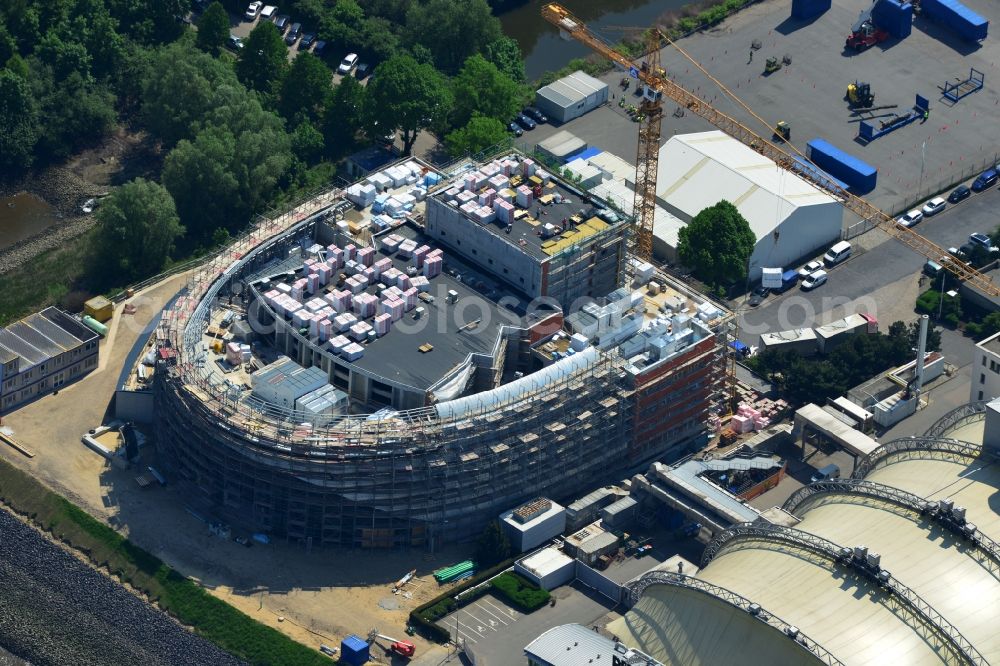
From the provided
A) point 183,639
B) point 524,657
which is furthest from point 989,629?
point 183,639

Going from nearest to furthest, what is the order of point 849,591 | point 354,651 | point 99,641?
1. point 849,591
2. point 354,651
3. point 99,641

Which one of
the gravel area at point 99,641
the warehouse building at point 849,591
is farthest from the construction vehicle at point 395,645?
the warehouse building at point 849,591

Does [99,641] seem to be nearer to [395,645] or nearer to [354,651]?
[354,651]

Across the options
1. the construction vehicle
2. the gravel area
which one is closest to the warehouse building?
the construction vehicle

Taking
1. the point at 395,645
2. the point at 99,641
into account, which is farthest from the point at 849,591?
the point at 99,641

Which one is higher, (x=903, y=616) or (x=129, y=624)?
(x=903, y=616)

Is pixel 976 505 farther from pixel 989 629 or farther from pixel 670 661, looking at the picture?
pixel 670 661
